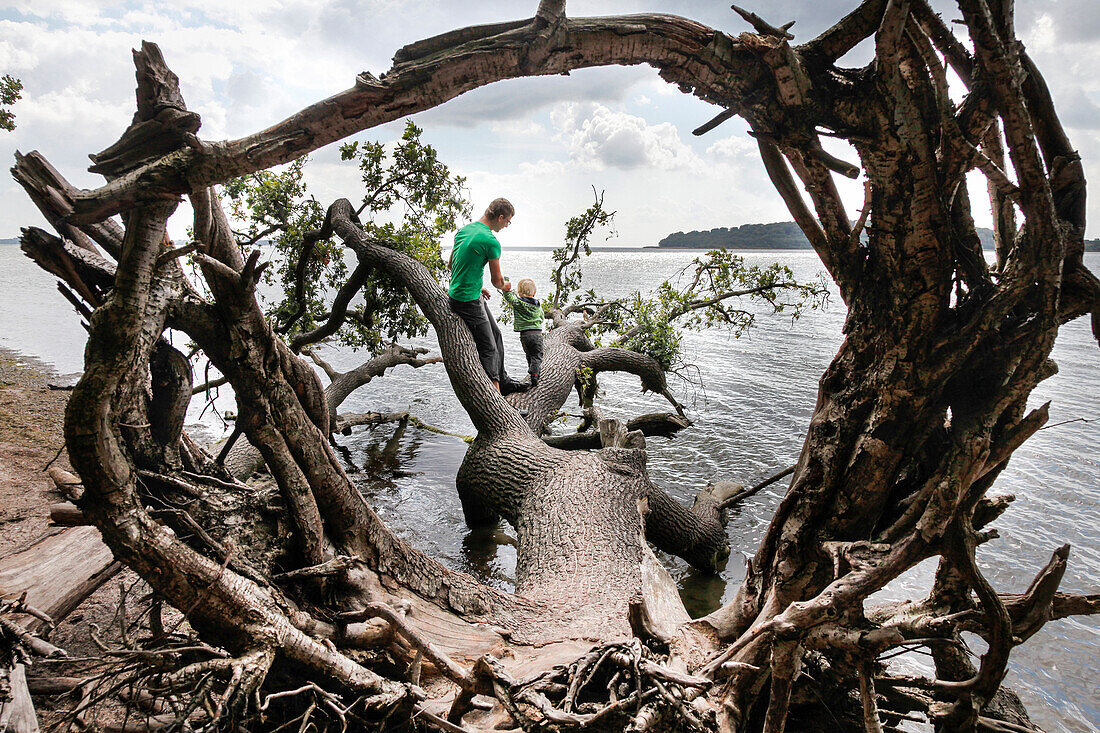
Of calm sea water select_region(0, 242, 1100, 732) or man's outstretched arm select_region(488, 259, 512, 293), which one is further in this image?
man's outstretched arm select_region(488, 259, 512, 293)

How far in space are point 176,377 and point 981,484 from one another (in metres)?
4.13

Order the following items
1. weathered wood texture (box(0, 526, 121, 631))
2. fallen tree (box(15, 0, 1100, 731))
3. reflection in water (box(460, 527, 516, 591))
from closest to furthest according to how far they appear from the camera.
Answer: fallen tree (box(15, 0, 1100, 731)) < weathered wood texture (box(0, 526, 121, 631)) < reflection in water (box(460, 527, 516, 591))

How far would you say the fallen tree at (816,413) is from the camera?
2303mm

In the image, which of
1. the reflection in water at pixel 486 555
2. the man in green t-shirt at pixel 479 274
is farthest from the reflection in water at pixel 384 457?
the man in green t-shirt at pixel 479 274

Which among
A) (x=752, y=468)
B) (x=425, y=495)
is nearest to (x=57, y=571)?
(x=425, y=495)

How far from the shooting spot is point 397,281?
25.6ft

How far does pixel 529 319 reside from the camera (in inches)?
364

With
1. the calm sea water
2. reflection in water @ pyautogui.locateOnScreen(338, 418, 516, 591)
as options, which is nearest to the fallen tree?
the calm sea water

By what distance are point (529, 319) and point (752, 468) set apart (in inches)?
195

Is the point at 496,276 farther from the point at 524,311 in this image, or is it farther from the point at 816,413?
the point at 816,413

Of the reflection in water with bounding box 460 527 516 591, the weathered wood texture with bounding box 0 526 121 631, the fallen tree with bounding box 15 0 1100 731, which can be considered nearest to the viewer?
the fallen tree with bounding box 15 0 1100 731

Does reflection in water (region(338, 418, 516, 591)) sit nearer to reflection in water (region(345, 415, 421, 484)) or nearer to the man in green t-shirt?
reflection in water (region(345, 415, 421, 484))

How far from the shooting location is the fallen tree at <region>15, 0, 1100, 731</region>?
7.55ft

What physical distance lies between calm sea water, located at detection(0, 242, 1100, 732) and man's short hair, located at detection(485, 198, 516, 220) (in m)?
4.00
